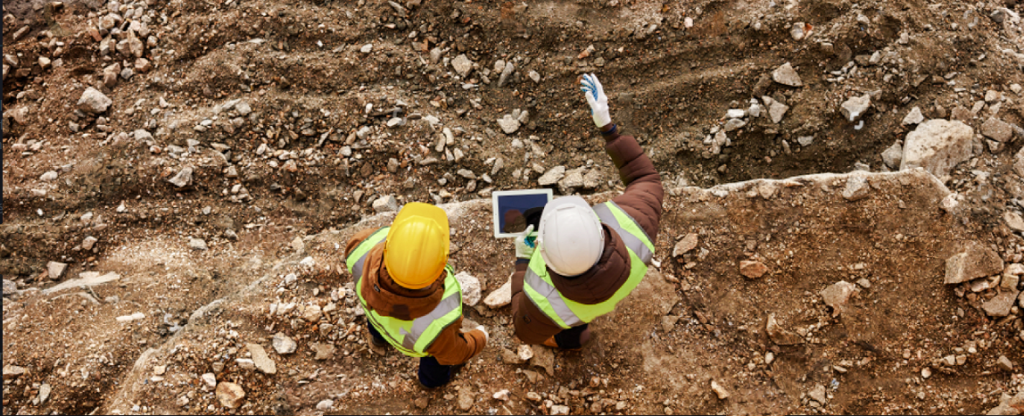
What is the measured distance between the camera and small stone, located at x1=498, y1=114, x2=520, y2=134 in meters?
4.96

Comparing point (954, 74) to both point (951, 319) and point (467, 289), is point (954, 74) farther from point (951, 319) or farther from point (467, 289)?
point (467, 289)

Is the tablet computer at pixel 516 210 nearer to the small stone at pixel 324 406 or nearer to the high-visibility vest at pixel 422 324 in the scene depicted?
the high-visibility vest at pixel 422 324

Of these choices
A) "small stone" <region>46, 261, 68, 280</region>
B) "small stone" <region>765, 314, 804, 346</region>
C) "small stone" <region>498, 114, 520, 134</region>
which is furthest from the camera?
"small stone" <region>498, 114, 520, 134</region>

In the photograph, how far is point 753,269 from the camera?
3.70 m

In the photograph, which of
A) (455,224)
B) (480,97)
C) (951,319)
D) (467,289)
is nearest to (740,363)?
(951,319)

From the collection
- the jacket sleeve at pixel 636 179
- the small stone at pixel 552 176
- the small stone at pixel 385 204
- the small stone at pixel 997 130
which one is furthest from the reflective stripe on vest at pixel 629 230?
the small stone at pixel 997 130

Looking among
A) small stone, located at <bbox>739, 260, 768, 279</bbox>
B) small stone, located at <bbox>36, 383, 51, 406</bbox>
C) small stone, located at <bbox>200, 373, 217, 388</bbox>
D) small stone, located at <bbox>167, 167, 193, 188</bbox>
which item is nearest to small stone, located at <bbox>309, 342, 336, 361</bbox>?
small stone, located at <bbox>200, 373, 217, 388</bbox>

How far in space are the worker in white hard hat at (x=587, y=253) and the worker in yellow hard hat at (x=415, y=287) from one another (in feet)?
1.47

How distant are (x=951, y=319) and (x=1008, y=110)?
1848 millimetres

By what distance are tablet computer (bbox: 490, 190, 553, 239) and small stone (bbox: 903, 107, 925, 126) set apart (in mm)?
2985

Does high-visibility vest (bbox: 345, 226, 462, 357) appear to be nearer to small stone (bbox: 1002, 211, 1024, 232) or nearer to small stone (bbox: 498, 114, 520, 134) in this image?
small stone (bbox: 498, 114, 520, 134)

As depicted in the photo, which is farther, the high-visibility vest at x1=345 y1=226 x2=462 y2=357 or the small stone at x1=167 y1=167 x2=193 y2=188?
the small stone at x1=167 y1=167 x2=193 y2=188

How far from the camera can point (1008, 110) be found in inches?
155

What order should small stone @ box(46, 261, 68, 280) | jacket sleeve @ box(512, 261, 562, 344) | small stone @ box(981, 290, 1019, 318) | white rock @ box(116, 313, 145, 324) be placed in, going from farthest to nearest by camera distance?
small stone @ box(46, 261, 68, 280) < white rock @ box(116, 313, 145, 324) < small stone @ box(981, 290, 1019, 318) < jacket sleeve @ box(512, 261, 562, 344)
